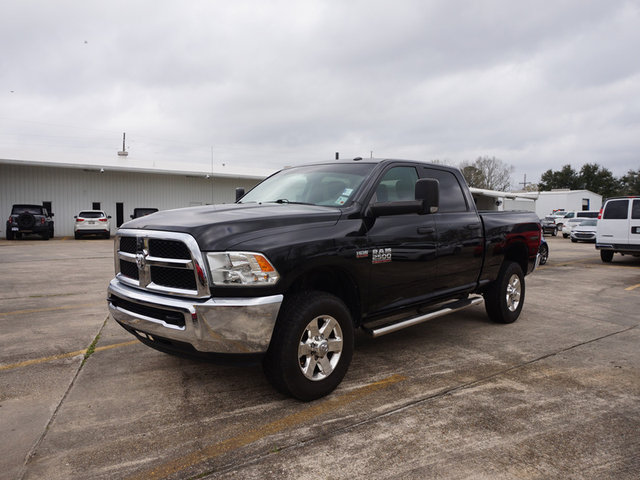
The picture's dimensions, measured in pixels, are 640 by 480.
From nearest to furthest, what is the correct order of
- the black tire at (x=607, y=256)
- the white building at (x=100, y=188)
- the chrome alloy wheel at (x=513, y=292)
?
the chrome alloy wheel at (x=513, y=292) < the black tire at (x=607, y=256) < the white building at (x=100, y=188)

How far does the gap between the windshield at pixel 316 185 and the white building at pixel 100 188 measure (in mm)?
23702

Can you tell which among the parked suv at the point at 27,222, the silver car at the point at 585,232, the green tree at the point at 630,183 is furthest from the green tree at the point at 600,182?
the parked suv at the point at 27,222

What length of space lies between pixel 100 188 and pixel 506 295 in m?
26.3

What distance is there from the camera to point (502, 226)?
552 cm

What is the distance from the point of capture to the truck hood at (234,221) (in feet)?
9.91

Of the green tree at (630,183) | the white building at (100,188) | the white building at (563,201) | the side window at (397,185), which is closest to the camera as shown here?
the side window at (397,185)

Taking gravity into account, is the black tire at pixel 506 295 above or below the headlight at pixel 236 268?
below

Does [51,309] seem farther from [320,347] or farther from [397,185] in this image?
[397,185]

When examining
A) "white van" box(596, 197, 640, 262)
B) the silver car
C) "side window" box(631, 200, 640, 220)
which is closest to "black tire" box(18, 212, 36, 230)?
"white van" box(596, 197, 640, 262)

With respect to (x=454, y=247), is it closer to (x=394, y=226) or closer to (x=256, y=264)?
(x=394, y=226)

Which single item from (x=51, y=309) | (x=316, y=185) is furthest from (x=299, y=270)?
(x=51, y=309)

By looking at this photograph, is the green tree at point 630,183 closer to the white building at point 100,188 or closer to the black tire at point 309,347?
the white building at point 100,188

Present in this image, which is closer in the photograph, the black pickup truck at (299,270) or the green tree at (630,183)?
the black pickup truck at (299,270)

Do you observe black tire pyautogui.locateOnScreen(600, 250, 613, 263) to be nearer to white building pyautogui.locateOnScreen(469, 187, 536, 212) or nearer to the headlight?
white building pyautogui.locateOnScreen(469, 187, 536, 212)
